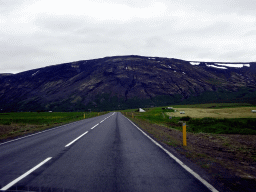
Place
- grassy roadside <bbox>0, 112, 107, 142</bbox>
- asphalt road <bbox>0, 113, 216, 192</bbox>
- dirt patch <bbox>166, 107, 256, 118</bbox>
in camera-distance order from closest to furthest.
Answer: asphalt road <bbox>0, 113, 216, 192</bbox>, grassy roadside <bbox>0, 112, 107, 142</bbox>, dirt patch <bbox>166, 107, 256, 118</bbox>

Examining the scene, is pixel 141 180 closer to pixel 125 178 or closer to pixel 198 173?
pixel 125 178

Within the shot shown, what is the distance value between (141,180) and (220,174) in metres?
2.28

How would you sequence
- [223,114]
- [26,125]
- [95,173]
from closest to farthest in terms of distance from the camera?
[95,173] → [26,125] → [223,114]

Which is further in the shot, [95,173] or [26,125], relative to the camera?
[26,125]

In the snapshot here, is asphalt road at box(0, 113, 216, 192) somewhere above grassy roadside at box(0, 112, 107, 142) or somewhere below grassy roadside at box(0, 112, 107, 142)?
above

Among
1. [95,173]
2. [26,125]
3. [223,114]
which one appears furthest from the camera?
[223,114]

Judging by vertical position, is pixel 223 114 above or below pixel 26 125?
below

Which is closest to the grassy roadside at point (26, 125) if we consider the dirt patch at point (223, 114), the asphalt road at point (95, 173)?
the asphalt road at point (95, 173)

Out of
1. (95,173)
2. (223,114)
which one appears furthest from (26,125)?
(223,114)

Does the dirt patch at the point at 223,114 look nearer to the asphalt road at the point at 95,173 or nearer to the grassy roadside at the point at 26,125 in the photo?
the grassy roadside at the point at 26,125

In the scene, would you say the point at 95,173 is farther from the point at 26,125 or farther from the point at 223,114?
the point at 223,114

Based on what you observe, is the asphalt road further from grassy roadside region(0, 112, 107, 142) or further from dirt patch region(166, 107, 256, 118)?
dirt patch region(166, 107, 256, 118)

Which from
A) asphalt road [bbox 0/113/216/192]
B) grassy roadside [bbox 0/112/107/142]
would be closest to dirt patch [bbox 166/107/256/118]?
grassy roadside [bbox 0/112/107/142]

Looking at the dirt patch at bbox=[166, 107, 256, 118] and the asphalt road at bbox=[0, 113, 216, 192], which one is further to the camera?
the dirt patch at bbox=[166, 107, 256, 118]
